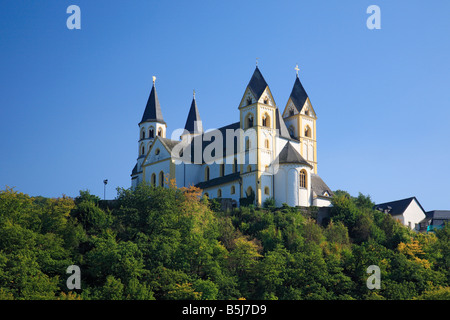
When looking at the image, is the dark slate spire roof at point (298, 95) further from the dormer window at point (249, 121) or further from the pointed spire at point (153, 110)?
the pointed spire at point (153, 110)

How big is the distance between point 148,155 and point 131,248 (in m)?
32.1

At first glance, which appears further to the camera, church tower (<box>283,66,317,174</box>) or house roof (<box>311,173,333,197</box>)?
church tower (<box>283,66,317,174</box>)

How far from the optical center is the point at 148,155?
10094 cm

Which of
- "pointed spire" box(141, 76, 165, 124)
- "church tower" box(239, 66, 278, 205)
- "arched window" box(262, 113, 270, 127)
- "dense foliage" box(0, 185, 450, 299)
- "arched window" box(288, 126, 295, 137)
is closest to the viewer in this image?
"dense foliage" box(0, 185, 450, 299)

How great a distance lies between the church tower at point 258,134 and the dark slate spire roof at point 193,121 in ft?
51.2

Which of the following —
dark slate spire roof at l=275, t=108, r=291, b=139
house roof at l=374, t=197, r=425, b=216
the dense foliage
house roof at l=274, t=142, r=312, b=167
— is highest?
dark slate spire roof at l=275, t=108, r=291, b=139

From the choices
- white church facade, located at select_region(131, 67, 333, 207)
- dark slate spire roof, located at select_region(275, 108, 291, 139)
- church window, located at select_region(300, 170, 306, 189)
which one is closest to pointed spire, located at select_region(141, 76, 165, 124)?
white church facade, located at select_region(131, 67, 333, 207)

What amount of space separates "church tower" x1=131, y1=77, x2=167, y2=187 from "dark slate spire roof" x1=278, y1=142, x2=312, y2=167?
23.8 meters

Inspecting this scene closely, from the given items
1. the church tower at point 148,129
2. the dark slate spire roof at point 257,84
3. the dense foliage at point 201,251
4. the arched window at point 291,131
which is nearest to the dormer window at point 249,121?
the dark slate spire roof at point 257,84

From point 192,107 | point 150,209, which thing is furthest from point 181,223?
point 192,107

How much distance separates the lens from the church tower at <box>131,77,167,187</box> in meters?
108

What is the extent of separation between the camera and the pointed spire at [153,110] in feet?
359

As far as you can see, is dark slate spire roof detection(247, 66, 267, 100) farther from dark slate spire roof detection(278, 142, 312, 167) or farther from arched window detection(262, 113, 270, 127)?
dark slate spire roof detection(278, 142, 312, 167)

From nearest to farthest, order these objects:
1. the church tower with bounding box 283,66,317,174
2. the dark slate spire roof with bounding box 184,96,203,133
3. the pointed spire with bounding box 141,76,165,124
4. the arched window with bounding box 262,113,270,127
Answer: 1. the arched window with bounding box 262,113,270,127
2. the church tower with bounding box 283,66,317,174
3. the dark slate spire roof with bounding box 184,96,203,133
4. the pointed spire with bounding box 141,76,165,124
